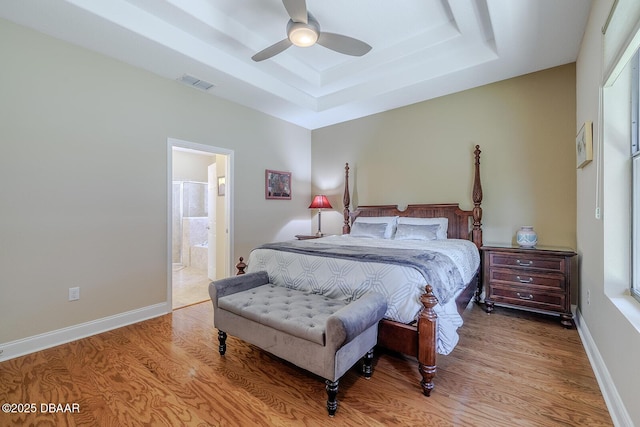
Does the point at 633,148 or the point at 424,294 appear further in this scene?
the point at 424,294

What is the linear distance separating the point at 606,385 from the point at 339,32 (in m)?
3.77

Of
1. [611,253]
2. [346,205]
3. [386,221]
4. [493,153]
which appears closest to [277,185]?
[346,205]

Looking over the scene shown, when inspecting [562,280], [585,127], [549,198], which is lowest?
[562,280]

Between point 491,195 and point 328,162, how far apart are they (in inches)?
107

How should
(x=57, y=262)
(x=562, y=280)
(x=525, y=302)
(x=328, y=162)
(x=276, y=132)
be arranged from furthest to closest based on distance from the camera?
(x=328, y=162) → (x=276, y=132) → (x=525, y=302) → (x=562, y=280) → (x=57, y=262)

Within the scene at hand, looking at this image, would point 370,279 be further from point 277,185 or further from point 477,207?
point 277,185

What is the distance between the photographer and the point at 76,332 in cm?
263

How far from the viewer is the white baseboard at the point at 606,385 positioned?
1.45m

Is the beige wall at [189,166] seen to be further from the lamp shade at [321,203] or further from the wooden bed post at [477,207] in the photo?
the wooden bed post at [477,207]

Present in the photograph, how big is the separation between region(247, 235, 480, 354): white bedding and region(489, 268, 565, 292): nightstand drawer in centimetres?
45

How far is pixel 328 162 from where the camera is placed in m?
5.25

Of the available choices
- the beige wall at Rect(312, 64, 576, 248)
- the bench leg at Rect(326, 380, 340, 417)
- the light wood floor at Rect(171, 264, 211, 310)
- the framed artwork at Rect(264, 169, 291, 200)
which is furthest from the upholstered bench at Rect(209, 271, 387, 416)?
the beige wall at Rect(312, 64, 576, 248)

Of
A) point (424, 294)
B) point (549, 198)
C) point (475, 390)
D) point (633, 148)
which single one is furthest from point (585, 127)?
point (475, 390)

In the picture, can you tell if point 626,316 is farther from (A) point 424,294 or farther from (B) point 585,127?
(B) point 585,127
